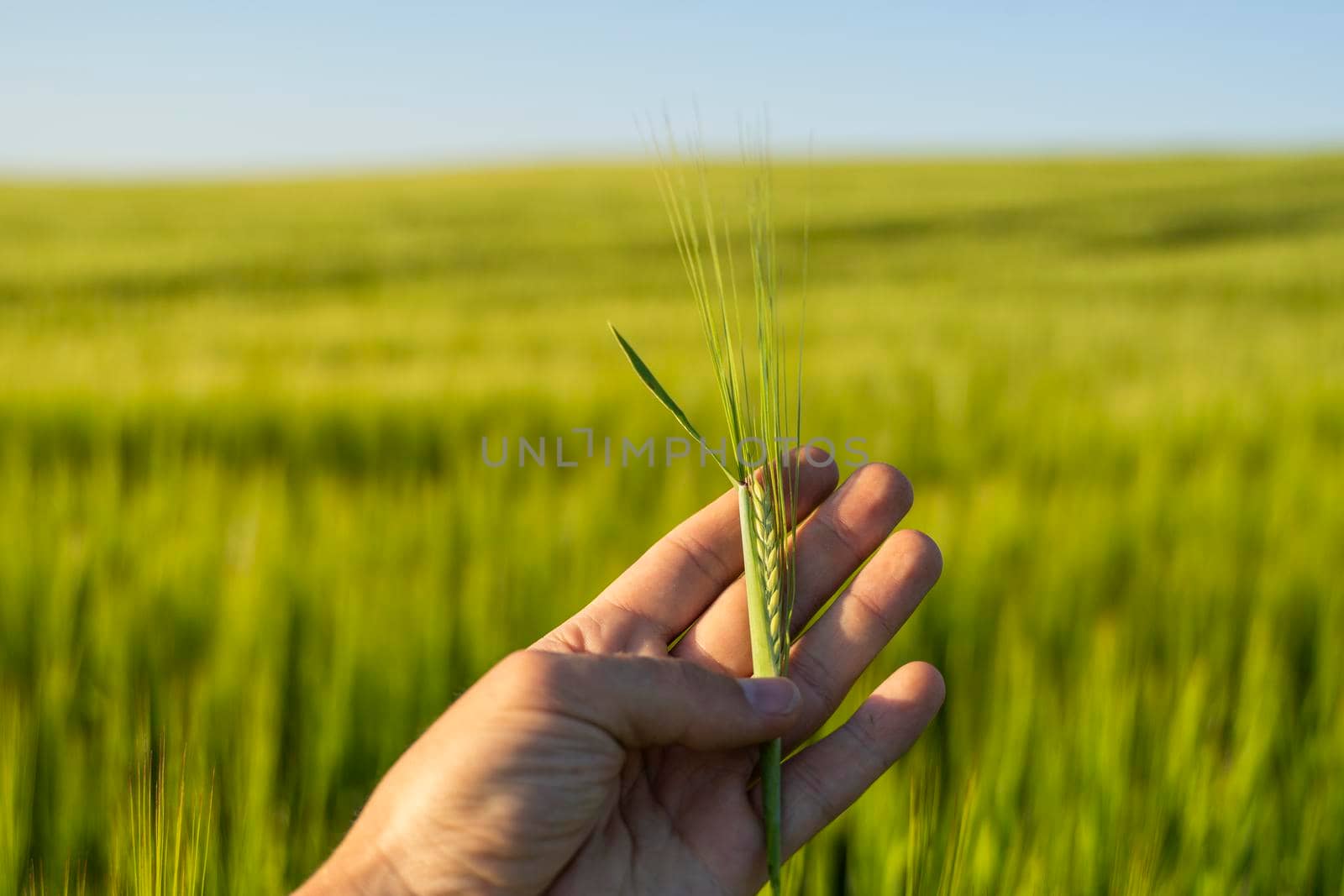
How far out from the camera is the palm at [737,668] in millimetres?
1031

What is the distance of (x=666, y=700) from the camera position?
0.93 meters

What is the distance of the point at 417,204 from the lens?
1432cm

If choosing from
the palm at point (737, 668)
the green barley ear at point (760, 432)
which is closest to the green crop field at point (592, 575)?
the palm at point (737, 668)

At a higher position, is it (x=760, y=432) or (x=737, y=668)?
(x=760, y=432)

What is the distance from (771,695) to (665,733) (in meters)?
0.10

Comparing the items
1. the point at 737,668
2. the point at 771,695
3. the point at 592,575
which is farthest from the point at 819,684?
the point at 592,575

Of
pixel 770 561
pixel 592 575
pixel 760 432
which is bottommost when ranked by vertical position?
pixel 592 575

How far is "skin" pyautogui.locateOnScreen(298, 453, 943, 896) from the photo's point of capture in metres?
0.91

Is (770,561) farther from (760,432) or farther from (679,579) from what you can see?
(679,579)

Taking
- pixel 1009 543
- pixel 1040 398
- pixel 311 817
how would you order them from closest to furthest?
pixel 311 817, pixel 1009 543, pixel 1040 398

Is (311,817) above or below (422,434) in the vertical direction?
below

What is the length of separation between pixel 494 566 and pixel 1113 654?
0.88 meters

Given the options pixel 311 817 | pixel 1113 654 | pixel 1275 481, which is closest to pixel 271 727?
pixel 311 817

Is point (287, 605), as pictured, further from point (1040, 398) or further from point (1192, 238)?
point (1192, 238)
